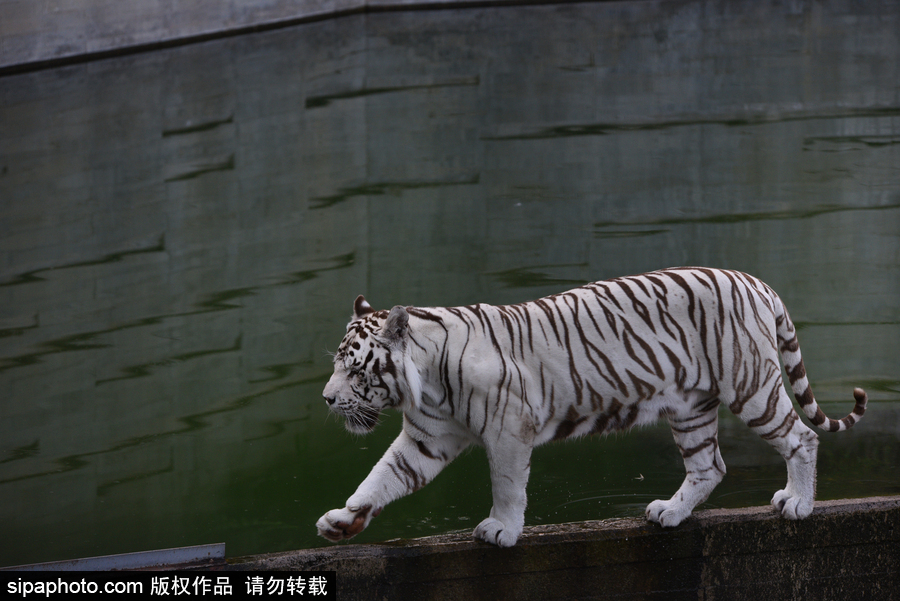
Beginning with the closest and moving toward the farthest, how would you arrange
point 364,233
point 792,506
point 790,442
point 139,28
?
point 790,442 → point 792,506 → point 364,233 → point 139,28

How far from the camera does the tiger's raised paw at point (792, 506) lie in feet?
11.5

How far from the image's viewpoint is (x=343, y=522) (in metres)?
3.26

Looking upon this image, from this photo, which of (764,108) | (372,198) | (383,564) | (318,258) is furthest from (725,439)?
(764,108)

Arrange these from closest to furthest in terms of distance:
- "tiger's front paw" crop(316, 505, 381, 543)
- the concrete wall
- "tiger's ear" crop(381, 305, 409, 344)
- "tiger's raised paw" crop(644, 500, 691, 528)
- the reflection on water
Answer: "tiger's ear" crop(381, 305, 409, 344), "tiger's front paw" crop(316, 505, 381, 543), "tiger's raised paw" crop(644, 500, 691, 528), the reflection on water, the concrete wall

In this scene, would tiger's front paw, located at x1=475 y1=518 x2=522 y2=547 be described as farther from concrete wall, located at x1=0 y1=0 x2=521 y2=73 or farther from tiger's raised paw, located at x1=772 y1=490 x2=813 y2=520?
concrete wall, located at x1=0 y1=0 x2=521 y2=73

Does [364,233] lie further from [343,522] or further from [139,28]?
[139,28]

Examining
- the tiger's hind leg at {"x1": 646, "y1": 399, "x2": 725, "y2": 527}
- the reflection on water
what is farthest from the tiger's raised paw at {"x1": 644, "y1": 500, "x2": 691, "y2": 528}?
the reflection on water

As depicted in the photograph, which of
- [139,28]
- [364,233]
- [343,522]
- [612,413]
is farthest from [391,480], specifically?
[139,28]

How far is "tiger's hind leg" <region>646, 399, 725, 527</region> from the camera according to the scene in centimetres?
346

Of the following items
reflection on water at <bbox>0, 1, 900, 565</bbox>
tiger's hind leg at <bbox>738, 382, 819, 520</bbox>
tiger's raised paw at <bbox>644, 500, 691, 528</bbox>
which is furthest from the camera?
reflection on water at <bbox>0, 1, 900, 565</bbox>

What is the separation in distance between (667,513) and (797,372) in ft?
2.13

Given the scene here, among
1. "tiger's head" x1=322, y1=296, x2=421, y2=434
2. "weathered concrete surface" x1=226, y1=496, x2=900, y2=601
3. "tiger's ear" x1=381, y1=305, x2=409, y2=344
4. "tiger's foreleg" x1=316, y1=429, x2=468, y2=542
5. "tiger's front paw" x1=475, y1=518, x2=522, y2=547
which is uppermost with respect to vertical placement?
"tiger's ear" x1=381, y1=305, x2=409, y2=344

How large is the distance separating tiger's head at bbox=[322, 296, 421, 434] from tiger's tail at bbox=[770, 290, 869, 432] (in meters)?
1.24

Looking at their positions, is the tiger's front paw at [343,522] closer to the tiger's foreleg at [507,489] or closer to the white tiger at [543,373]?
the white tiger at [543,373]
